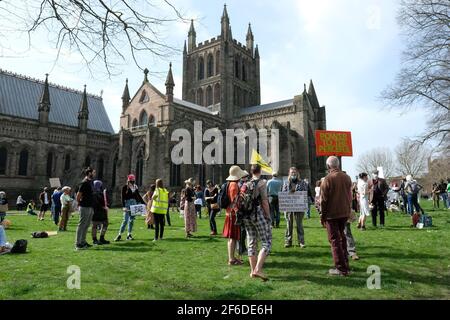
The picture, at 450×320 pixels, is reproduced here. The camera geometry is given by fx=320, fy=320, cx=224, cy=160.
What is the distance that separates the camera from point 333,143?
11.8 m

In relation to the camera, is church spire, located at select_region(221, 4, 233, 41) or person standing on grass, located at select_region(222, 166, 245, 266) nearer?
person standing on grass, located at select_region(222, 166, 245, 266)

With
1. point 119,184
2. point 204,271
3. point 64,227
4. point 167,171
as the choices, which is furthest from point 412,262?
point 119,184

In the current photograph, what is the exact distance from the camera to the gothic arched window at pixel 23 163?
111 ft

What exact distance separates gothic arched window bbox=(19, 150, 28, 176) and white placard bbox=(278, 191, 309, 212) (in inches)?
1343

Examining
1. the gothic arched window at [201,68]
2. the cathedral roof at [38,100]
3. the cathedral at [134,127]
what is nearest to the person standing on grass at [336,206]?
the cathedral at [134,127]

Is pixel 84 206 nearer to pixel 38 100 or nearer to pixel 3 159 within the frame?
pixel 3 159

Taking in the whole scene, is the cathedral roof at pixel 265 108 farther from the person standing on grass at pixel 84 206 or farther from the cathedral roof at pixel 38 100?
the person standing on grass at pixel 84 206

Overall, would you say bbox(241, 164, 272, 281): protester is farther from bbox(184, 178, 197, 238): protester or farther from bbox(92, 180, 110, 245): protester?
bbox(184, 178, 197, 238): protester

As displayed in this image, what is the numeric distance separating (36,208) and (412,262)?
111 feet

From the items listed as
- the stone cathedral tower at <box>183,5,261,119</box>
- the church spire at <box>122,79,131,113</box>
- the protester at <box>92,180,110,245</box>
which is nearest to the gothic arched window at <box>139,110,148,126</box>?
the church spire at <box>122,79,131,113</box>

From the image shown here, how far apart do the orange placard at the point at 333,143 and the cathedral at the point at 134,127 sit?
22.5m

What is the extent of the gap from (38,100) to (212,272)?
41.3 meters

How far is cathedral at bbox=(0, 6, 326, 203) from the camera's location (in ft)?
110

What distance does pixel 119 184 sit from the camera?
35.2 meters
